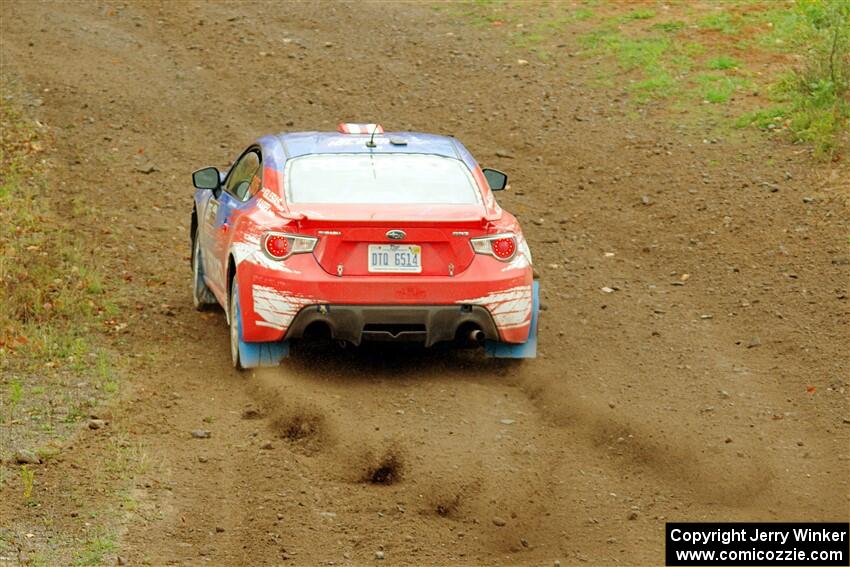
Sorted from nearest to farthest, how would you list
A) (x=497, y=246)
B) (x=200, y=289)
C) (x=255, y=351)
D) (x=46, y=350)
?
1. (x=497, y=246)
2. (x=255, y=351)
3. (x=46, y=350)
4. (x=200, y=289)

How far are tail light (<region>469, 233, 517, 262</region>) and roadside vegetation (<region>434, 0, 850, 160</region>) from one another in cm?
642

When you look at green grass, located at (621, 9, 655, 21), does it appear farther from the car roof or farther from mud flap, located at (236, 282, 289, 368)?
mud flap, located at (236, 282, 289, 368)

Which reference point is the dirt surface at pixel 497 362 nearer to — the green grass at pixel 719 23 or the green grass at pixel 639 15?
the green grass at pixel 639 15

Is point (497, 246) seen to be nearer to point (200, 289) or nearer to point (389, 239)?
point (389, 239)

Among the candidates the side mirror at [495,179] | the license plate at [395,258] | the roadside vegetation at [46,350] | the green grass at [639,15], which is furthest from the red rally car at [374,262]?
the green grass at [639,15]

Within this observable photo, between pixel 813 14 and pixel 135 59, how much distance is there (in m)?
9.33

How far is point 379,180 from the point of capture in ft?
33.2

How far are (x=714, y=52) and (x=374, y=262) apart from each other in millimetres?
11007

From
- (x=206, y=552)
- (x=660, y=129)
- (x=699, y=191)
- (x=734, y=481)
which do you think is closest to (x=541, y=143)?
(x=660, y=129)

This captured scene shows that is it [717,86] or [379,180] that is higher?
[379,180]

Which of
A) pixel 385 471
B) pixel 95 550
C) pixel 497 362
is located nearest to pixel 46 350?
pixel 497 362

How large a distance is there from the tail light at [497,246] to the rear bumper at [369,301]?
0.16 feet

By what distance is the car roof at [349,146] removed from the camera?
1054cm

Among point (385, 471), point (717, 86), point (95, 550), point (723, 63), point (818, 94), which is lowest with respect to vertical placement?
point (385, 471)
